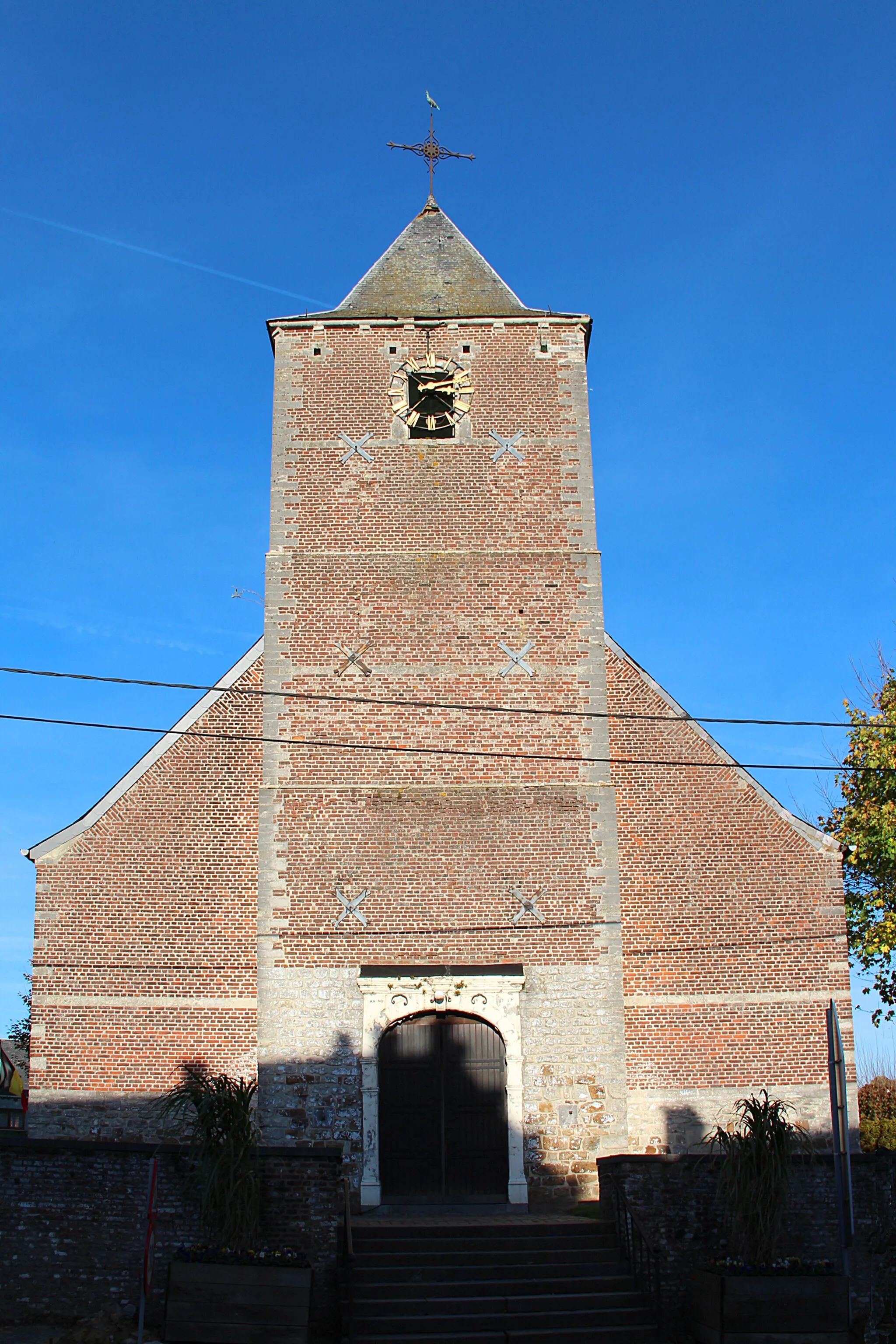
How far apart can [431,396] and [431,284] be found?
7.63ft

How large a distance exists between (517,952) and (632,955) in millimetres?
1612

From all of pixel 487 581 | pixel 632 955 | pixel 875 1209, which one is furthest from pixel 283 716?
pixel 875 1209

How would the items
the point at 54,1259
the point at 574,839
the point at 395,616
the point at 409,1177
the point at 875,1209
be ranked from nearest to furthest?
the point at 54,1259 < the point at 875,1209 < the point at 409,1177 < the point at 574,839 < the point at 395,616

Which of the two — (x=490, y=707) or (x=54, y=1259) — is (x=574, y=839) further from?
(x=54, y=1259)

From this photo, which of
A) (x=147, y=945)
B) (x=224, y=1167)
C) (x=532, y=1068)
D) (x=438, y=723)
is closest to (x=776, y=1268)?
(x=532, y=1068)

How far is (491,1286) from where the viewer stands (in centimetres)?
1087

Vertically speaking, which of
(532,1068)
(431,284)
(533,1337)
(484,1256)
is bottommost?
(533,1337)

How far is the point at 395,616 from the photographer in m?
15.9

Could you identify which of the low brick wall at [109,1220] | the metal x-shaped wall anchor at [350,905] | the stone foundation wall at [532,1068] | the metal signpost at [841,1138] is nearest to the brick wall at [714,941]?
the stone foundation wall at [532,1068]

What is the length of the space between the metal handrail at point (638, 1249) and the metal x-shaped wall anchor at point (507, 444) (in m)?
9.36

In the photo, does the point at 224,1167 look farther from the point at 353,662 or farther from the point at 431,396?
the point at 431,396

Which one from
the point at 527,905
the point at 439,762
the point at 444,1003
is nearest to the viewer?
the point at 444,1003

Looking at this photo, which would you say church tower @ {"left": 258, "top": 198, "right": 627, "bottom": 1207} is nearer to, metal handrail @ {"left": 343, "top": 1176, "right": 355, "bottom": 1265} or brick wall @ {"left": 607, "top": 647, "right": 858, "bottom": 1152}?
brick wall @ {"left": 607, "top": 647, "right": 858, "bottom": 1152}

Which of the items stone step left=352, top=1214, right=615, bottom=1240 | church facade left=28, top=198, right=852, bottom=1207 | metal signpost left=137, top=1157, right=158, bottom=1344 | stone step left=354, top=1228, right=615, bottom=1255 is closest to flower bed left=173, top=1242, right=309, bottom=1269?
metal signpost left=137, top=1157, right=158, bottom=1344
